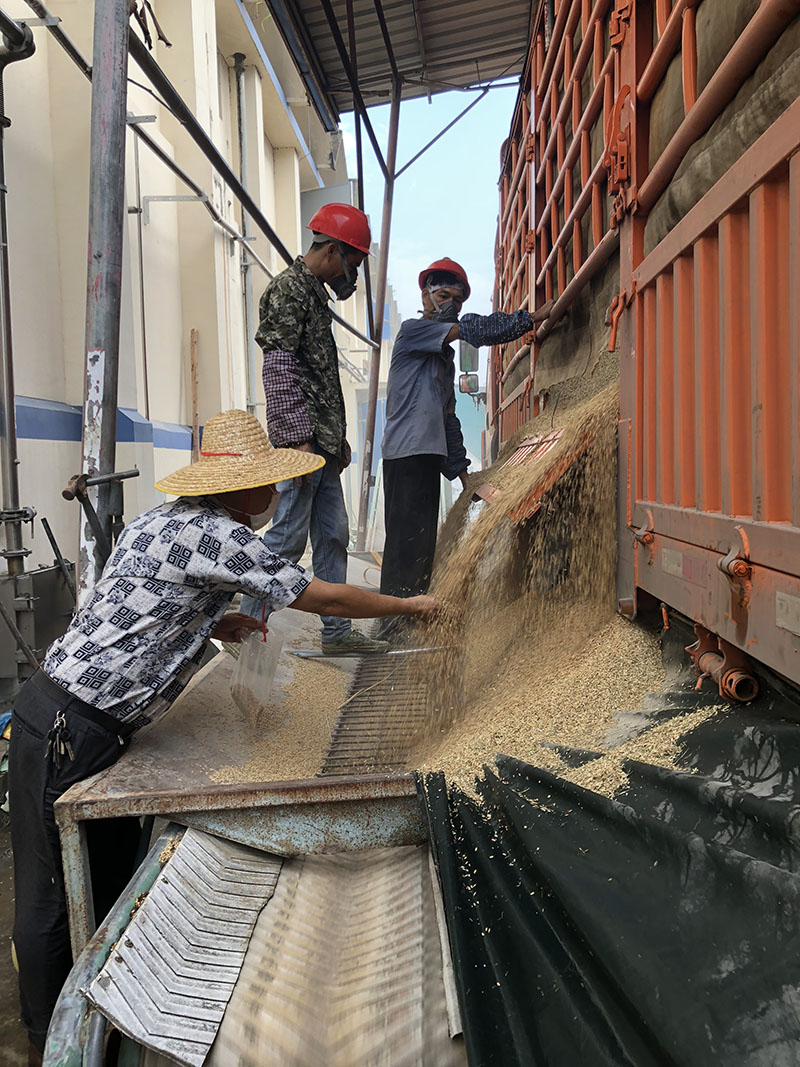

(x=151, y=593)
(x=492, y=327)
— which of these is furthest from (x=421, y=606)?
(x=492, y=327)

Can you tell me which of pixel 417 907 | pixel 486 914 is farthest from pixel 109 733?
pixel 486 914

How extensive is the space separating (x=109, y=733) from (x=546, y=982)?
1.47 m

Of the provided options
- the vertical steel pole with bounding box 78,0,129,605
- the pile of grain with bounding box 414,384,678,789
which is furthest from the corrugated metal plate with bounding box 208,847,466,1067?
the vertical steel pole with bounding box 78,0,129,605

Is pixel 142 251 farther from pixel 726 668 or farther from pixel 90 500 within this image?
pixel 726 668

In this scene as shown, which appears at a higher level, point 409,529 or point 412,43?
point 412,43

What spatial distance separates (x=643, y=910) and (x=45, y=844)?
165cm

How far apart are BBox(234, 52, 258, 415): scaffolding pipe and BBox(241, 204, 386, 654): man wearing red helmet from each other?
5582mm

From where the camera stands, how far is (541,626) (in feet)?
9.69

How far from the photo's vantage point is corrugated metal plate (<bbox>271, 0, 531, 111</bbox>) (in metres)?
7.05

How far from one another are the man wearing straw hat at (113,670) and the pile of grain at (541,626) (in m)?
0.67

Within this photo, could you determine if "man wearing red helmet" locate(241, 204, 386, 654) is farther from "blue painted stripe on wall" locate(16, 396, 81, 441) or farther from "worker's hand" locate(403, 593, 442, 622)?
"blue painted stripe on wall" locate(16, 396, 81, 441)

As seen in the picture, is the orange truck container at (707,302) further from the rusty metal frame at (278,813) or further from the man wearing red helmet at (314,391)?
the man wearing red helmet at (314,391)

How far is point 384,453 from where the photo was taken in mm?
4730

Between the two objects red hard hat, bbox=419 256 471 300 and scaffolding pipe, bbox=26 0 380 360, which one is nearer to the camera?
scaffolding pipe, bbox=26 0 380 360
